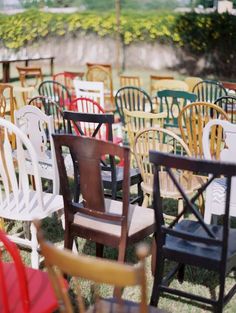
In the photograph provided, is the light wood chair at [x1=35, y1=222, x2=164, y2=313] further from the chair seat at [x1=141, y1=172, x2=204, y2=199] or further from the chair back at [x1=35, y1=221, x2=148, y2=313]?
the chair seat at [x1=141, y1=172, x2=204, y2=199]

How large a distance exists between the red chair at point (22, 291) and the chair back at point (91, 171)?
0.48 meters

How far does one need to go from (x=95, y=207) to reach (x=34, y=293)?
628 mm

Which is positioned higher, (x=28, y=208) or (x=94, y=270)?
(x=94, y=270)

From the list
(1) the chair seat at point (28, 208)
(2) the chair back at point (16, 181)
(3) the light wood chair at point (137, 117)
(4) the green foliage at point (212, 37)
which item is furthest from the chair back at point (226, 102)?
(4) the green foliage at point (212, 37)

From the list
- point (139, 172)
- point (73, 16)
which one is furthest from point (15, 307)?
point (73, 16)

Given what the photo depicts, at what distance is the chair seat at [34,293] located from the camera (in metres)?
1.85

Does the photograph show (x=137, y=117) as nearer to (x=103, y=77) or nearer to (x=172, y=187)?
(x=172, y=187)

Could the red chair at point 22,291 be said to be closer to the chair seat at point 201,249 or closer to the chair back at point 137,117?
the chair seat at point 201,249

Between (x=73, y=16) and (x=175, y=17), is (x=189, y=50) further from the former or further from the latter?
(x=73, y=16)

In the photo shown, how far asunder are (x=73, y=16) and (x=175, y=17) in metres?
3.43

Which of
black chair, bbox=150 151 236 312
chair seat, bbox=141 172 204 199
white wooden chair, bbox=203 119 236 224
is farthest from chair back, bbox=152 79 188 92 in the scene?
black chair, bbox=150 151 236 312

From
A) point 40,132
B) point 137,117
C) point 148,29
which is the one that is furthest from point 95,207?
point 148,29

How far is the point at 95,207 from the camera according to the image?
8.04 ft

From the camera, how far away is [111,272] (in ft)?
4.14
